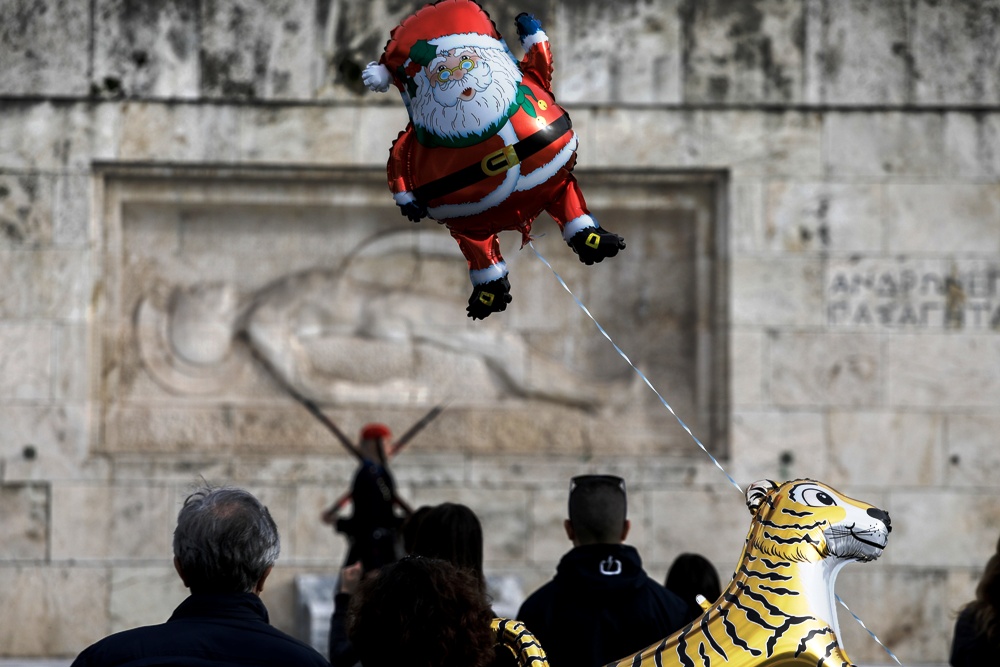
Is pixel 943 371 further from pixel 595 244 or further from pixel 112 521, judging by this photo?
pixel 595 244

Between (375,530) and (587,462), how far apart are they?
2229mm

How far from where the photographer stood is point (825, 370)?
9.50 m

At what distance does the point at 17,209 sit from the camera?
937 cm

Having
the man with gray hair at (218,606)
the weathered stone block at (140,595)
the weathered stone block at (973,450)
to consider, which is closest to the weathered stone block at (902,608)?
the weathered stone block at (973,450)

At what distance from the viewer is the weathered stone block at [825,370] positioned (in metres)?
9.49

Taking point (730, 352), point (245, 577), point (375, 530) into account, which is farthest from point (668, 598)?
point (730, 352)

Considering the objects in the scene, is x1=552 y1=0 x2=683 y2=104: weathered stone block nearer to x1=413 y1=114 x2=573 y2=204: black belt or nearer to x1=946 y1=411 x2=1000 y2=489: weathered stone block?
x1=946 y1=411 x2=1000 y2=489: weathered stone block

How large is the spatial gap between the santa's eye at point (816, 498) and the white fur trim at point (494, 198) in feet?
4.47

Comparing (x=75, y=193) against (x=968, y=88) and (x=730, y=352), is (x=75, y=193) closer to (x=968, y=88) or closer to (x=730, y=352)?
(x=730, y=352)

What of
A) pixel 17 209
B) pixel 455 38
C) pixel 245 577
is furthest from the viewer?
pixel 17 209

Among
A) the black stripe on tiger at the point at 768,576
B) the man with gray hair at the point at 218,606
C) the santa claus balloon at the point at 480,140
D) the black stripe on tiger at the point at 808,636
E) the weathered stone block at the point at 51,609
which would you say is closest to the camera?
the man with gray hair at the point at 218,606

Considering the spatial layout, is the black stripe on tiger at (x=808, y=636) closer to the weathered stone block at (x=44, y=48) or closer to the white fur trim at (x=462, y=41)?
the white fur trim at (x=462, y=41)

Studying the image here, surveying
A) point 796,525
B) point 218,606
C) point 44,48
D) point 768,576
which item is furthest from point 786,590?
point 44,48

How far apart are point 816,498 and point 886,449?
20.7 ft
